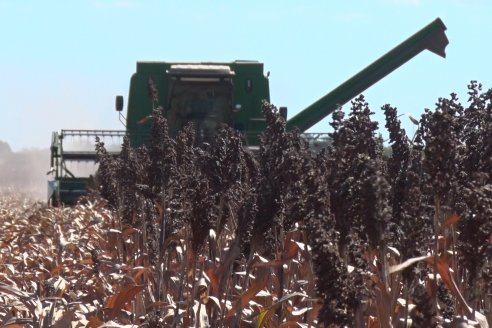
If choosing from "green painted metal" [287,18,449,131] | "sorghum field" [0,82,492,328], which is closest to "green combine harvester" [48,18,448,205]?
"green painted metal" [287,18,449,131]

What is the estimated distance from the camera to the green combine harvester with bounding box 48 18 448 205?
22234 mm

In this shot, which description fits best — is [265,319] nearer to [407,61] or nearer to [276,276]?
[276,276]

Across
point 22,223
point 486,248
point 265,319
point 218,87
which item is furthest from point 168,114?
point 486,248

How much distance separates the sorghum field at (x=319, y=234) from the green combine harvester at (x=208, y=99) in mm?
14218

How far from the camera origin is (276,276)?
6164 mm

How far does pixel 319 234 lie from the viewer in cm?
335

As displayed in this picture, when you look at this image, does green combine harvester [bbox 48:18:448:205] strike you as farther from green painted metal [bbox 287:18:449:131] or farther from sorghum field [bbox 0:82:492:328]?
sorghum field [bbox 0:82:492:328]

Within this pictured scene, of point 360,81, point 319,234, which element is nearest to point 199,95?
point 360,81

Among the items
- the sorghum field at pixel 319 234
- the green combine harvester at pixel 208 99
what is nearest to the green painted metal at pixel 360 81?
the green combine harvester at pixel 208 99

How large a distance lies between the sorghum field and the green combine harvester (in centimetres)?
1422

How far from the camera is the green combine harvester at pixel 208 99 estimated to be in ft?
72.9

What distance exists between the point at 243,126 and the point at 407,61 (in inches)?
138

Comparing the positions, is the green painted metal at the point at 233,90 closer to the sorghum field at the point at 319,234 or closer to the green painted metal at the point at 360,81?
the green painted metal at the point at 360,81

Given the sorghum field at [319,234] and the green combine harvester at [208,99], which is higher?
the green combine harvester at [208,99]
